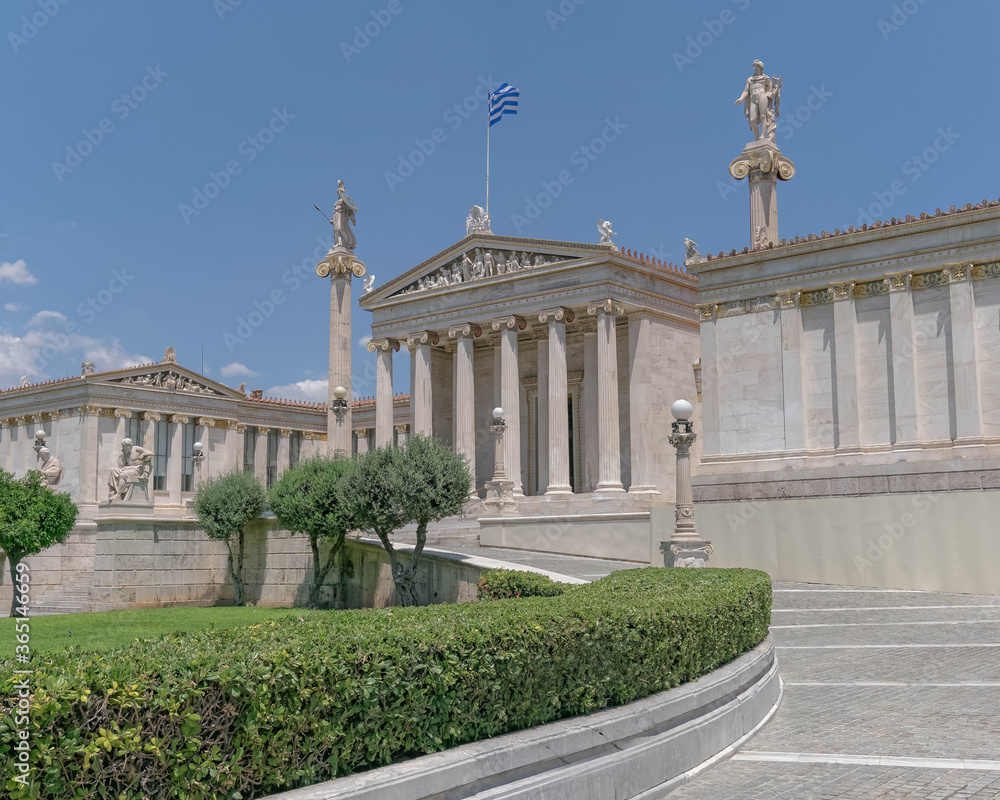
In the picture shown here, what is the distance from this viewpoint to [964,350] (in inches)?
1009

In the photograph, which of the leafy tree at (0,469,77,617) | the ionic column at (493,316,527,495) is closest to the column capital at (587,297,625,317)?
the ionic column at (493,316,527,495)

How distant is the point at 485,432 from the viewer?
148ft

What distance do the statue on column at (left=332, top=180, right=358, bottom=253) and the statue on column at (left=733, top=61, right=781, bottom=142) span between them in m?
17.9

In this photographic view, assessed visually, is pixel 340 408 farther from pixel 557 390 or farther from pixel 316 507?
pixel 557 390

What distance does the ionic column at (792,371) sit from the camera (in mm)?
27859

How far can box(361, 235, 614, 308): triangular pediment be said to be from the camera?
125 feet

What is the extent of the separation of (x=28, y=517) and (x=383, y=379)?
624 inches

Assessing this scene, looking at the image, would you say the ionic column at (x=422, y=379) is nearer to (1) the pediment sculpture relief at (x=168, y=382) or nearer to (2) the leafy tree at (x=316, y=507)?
(2) the leafy tree at (x=316, y=507)

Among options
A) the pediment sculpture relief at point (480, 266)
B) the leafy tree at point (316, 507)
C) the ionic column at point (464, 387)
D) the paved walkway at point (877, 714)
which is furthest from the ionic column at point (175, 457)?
the paved walkway at point (877, 714)

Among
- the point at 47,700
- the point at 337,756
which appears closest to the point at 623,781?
the point at 337,756

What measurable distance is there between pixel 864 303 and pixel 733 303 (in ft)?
12.4

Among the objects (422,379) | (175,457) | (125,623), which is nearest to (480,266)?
(422,379)

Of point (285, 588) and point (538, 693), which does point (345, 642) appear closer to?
point (538, 693)

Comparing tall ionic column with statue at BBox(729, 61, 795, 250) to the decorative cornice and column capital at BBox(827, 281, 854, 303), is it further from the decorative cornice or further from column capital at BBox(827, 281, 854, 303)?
the decorative cornice
